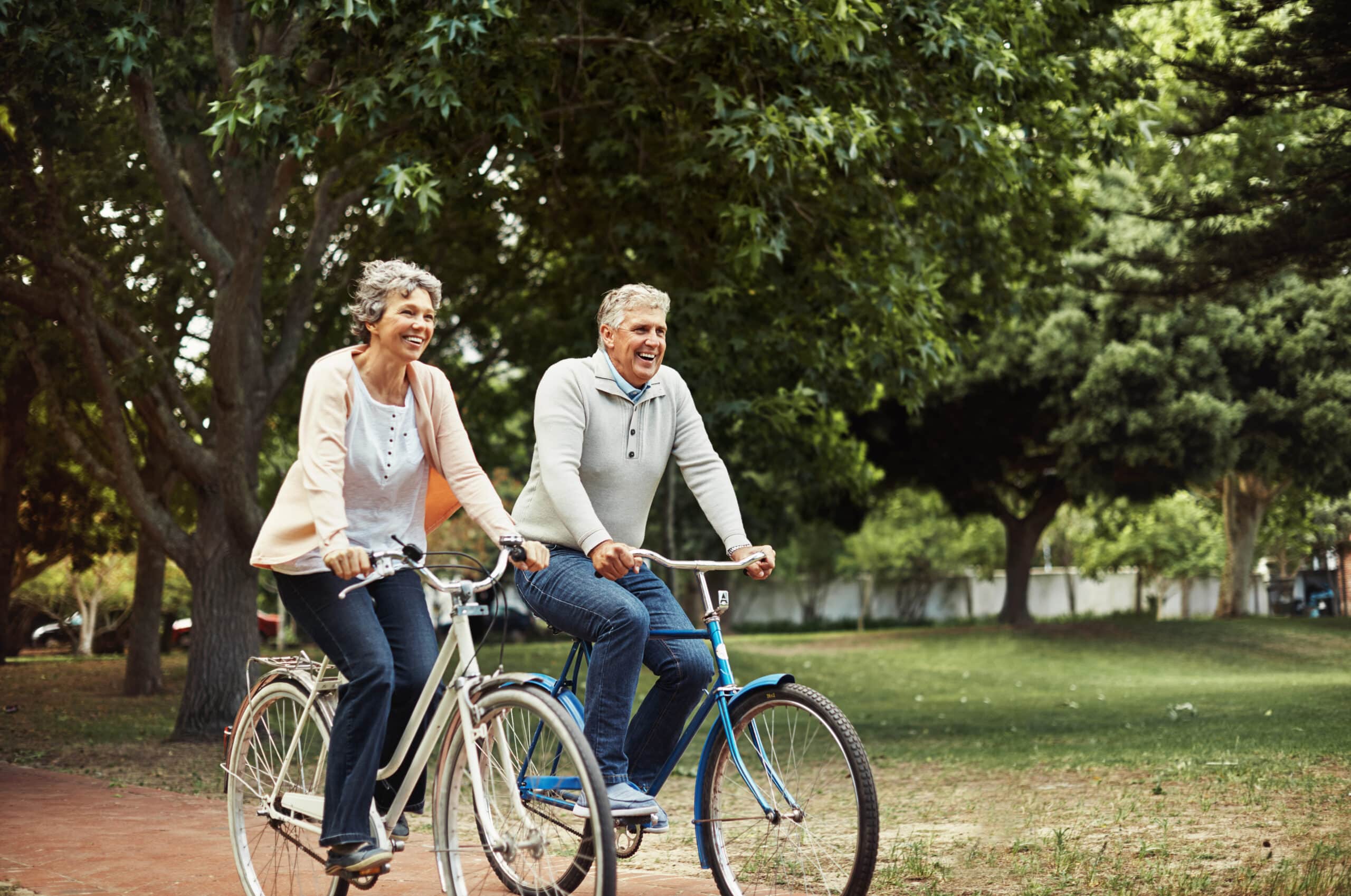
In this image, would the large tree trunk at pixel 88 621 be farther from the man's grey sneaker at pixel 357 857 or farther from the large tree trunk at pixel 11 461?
the man's grey sneaker at pixel 357 857

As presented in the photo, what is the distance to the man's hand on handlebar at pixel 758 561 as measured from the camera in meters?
4.62

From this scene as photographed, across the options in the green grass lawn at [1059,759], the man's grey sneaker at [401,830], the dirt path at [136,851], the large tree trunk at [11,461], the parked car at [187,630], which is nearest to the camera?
the man's grey sneaker at [401,830]

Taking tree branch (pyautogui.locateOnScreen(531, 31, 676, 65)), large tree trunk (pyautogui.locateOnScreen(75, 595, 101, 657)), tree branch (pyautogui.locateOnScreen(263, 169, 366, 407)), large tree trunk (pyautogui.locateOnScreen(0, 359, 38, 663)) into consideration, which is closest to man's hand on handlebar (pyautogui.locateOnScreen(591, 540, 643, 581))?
tree branch (pyautogui.locateOnScreen(531, 31, 676, 65))

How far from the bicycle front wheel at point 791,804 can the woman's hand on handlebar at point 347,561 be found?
135cm

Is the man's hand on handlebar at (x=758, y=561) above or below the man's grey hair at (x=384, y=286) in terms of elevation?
below

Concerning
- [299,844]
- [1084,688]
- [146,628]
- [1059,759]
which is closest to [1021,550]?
[1084,688]

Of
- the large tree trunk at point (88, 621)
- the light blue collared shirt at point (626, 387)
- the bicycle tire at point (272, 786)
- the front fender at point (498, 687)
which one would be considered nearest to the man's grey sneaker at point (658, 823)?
the front fender at point (498, 687)

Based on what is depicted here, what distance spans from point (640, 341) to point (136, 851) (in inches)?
135

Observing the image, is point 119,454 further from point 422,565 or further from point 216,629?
point 422,565

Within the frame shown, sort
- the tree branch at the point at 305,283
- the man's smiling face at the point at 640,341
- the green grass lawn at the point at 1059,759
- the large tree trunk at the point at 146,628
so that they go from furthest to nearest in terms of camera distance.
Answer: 1. the large tree trunk at the point at 146,628
2. the tree branch at the point at 305,283
3. the green grass lawn at the point at 1059,759
4. the man's smiling face at the point at 640,341

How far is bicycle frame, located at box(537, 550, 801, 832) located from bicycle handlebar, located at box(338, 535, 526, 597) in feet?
1.38

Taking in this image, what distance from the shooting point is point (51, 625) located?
40031mm

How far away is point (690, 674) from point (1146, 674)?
1908 centimetres

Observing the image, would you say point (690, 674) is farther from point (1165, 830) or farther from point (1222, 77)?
point (1222, 77)
